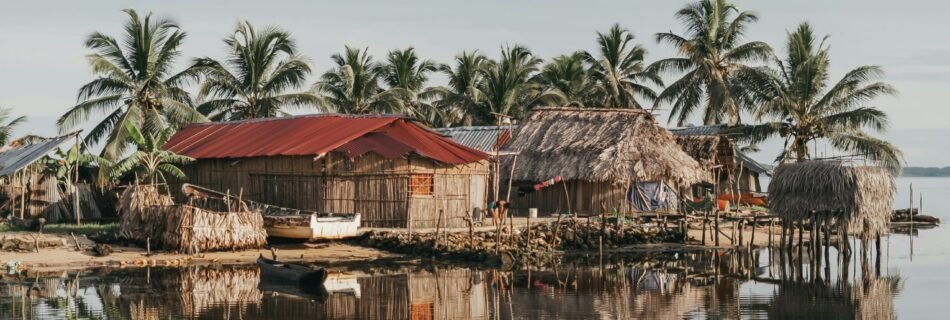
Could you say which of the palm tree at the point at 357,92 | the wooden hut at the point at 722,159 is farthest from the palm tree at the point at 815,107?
the palm tree at the point at 357,92

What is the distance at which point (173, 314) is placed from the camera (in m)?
22.0

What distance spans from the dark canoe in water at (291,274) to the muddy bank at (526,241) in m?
6.56

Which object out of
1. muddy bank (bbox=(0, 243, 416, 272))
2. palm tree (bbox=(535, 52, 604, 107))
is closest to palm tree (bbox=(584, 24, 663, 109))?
palm tree (bbox=(535, 52, 604, 107))

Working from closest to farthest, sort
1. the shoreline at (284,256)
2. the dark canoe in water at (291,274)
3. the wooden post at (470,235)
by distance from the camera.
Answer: the dark canoe in water at (291,274) → the shoreline at (284,256) → the wooden post at (470,235)

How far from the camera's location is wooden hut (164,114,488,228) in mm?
34812

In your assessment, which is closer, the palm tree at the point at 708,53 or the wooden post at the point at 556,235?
Answer: the wooden post at the point at 556,235

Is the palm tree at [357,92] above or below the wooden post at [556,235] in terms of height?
above

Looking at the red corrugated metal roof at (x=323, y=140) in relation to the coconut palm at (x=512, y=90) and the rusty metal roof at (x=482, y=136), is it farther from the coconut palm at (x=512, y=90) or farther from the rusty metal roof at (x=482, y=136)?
the coconut palm at (x=512, y=90)

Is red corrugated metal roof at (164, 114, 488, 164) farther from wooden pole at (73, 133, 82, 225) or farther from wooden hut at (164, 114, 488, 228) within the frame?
wooden pole at (73, 133, 82, 225)

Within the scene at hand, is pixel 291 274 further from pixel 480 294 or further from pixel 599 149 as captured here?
pixel 599 149

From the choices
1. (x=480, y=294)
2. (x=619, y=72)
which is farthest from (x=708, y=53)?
(x=480, y=294)

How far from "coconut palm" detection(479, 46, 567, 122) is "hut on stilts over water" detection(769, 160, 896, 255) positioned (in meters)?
20.3

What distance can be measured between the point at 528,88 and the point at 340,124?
18.1 meters

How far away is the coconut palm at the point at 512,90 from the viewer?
52125 millimetres
